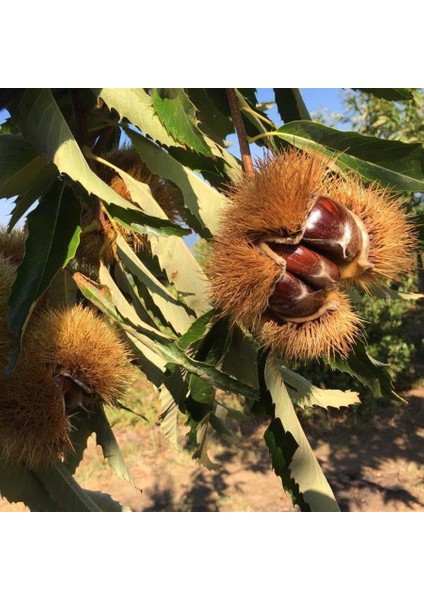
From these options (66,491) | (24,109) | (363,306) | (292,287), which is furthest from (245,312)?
(363,306)

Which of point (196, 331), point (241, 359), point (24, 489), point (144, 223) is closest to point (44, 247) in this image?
point (144, 223)

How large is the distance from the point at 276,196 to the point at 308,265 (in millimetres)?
94

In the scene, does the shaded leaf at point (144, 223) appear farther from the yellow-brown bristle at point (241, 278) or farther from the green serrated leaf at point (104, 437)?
the green serrated leaf at point (104, 437)

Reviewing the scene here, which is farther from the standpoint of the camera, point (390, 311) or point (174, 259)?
point (390, 311)

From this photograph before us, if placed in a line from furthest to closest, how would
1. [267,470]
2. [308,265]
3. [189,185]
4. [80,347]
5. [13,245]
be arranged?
[267,470] < [13,245] < [189,185] < [80,347] < [308,265]

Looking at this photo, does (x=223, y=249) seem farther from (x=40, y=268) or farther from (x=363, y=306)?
(x=363, y=306)

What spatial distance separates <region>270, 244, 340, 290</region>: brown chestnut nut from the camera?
0.75 m

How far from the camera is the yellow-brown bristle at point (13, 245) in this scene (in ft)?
3.84

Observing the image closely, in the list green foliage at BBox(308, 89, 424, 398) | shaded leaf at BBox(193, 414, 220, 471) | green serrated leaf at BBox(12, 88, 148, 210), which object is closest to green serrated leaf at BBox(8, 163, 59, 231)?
green serrated leaf at BBox(12, 88, 148, 210)

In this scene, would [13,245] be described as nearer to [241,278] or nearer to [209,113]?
[209,113]

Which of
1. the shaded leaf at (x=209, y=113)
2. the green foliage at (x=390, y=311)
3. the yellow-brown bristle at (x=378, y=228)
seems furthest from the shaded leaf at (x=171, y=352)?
the green foliage at (x=390, y=311)

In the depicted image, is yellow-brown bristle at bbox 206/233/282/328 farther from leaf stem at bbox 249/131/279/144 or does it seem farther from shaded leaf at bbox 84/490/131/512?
shaded leaf at bbox 84/490/131/512

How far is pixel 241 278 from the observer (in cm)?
76
